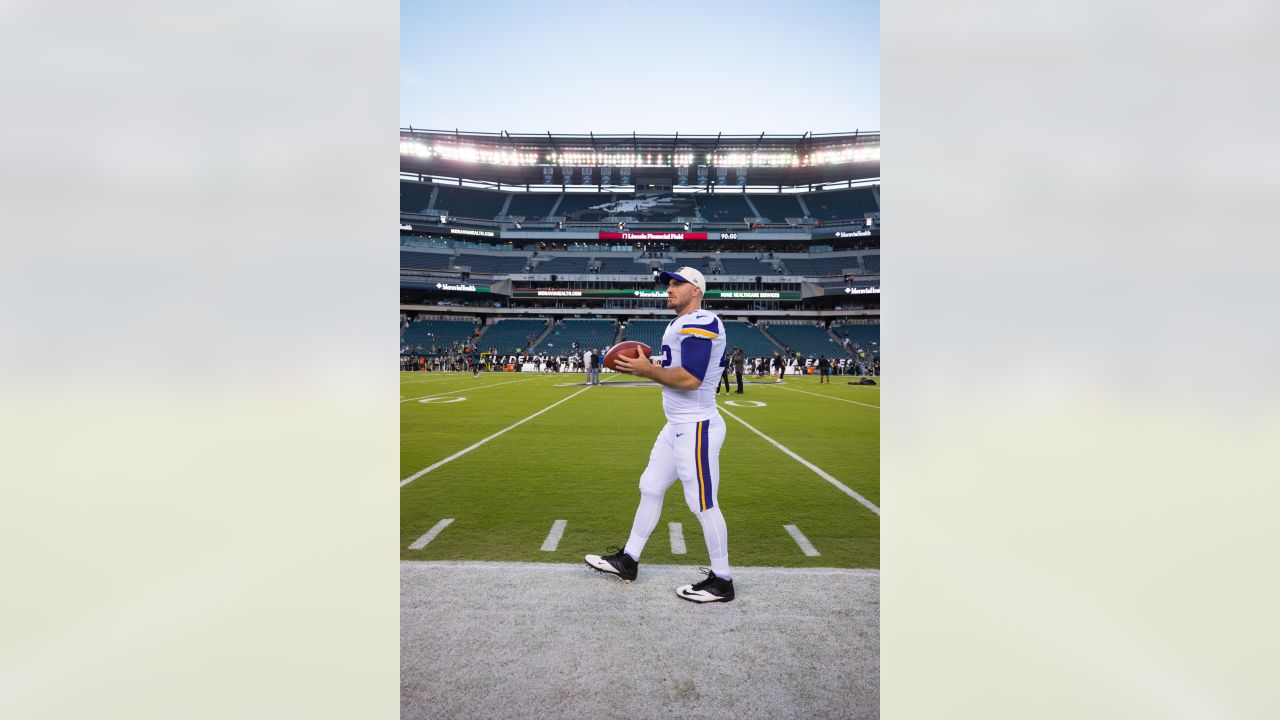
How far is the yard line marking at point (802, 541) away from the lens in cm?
447

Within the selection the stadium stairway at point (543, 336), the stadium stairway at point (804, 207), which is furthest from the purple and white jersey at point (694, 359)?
the stadium stairway at point (804, 207)

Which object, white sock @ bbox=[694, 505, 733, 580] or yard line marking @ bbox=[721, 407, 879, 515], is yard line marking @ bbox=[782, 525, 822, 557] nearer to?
yard line marking @ bbox=[721, 407, 879, 515]

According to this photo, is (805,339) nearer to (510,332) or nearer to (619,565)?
(510,332)

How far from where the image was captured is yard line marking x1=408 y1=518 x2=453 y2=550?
453 centimetres

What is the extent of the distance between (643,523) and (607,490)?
8.77ft

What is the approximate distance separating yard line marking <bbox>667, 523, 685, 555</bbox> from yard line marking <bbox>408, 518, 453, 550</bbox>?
76.0 inches

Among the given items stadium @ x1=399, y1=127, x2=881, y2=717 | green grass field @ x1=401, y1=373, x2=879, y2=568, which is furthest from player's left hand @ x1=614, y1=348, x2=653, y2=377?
green grass field @ x1=401, y1=373, x2=879, y2=568

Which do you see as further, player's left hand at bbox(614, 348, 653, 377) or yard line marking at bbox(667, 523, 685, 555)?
yard line marking at bbox(667, 523, 685, 555)

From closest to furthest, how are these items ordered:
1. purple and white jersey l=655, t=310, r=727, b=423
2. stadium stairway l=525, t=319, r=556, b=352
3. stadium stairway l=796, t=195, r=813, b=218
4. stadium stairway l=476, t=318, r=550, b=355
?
purple and white jersey l=655, t=310, r=727, b=423, stadium stairway l=476, t=318, r=550, b=355, stadium stairway l=525, t=319, r=556, b=352, stadium stairway l=796, t=195, r=813, b=218

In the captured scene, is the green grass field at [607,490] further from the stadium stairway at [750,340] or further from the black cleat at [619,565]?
the stadium stairway at [750,340]

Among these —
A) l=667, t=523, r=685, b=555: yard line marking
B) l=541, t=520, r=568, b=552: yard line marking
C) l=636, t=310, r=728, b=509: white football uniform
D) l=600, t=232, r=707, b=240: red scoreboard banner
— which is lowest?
l=667, t=523, r=685, b=555: yard line marking
